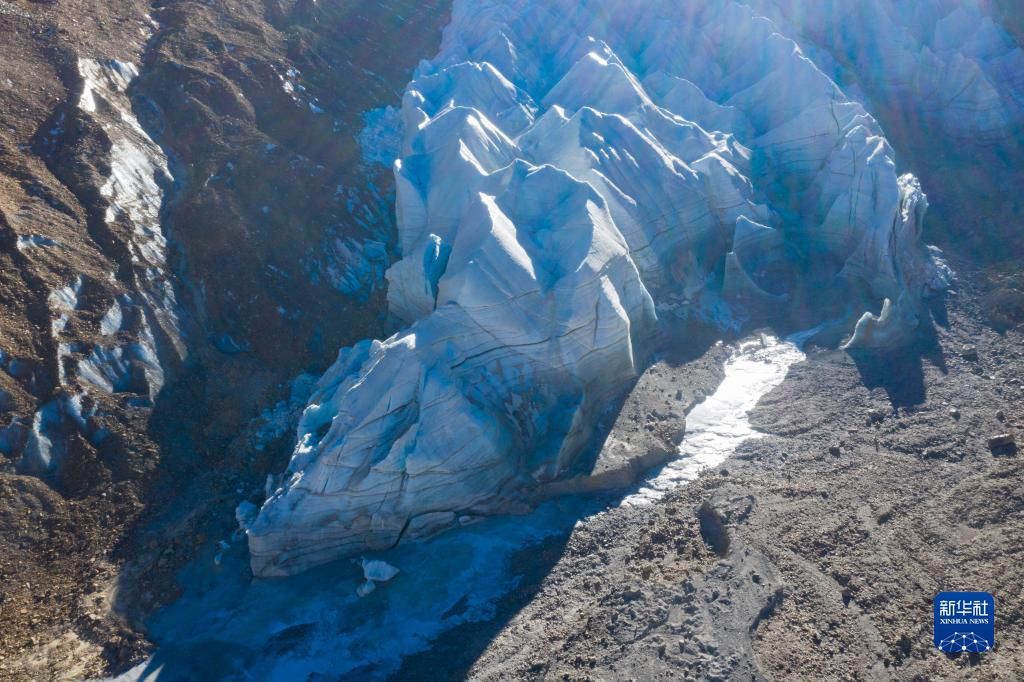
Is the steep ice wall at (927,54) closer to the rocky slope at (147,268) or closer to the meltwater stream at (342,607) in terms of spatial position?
the rocky slope at (147,268)

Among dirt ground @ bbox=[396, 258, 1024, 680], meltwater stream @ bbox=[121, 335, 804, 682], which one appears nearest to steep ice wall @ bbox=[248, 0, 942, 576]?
meltwater stream @ bbox=[121, 335, 804, 682]

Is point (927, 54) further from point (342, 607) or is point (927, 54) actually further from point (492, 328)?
point (342, 607)

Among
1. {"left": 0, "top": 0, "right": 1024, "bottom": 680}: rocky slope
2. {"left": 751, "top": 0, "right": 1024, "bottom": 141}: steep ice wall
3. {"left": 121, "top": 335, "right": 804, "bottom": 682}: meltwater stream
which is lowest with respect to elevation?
{"left": 121, "top": 335, "right": 804, "bottom": 682}: meltwater stream

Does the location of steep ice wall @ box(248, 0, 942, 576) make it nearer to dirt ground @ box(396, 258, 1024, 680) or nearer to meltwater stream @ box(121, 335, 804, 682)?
meltwater stream @ box(121, 335, 804, 682)

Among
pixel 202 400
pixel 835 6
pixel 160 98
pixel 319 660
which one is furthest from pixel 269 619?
pixel 835 6

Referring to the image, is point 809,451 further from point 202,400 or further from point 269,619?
point 202,400

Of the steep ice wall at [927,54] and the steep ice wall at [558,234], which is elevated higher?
the steep ice wall at [927,54]

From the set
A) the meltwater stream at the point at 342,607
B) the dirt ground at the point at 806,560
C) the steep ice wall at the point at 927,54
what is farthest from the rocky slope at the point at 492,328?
the steep ice wall at the point at 927,54

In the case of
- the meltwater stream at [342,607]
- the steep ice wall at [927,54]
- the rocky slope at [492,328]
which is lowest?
the meltwater stream at [342,607]
